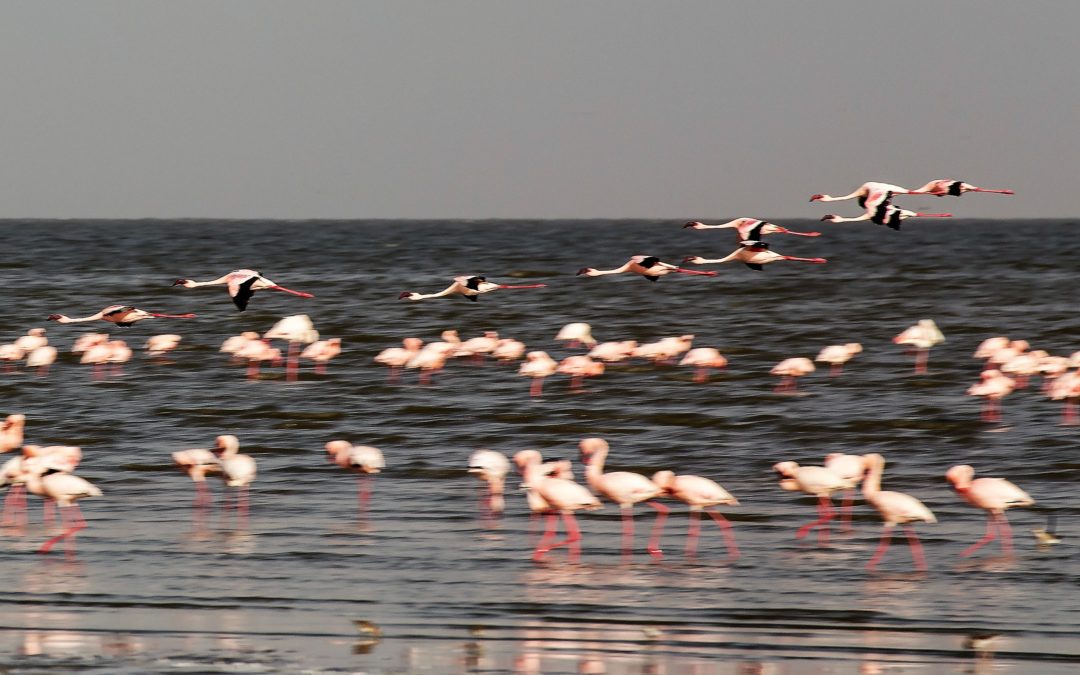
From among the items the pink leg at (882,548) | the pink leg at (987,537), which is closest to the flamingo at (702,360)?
the pink leg at (987,537)

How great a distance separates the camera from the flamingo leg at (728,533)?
40.9ft

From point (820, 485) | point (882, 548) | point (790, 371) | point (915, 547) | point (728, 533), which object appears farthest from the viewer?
point (790, 371)

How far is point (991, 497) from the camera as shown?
1286 centimetres

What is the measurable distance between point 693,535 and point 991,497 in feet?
7.10

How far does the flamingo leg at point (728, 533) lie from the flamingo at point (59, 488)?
4614 millimetres

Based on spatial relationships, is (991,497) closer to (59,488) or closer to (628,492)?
(628,492)

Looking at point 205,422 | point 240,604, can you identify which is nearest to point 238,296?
point 205,422

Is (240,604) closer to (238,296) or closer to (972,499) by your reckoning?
(972,499)

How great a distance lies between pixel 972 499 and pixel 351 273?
4052 cm

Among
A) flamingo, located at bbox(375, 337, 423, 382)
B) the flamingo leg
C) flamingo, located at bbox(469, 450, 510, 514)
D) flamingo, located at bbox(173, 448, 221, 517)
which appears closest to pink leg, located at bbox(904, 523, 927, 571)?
the flamingo leg

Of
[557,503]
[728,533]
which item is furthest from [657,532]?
[557,503]

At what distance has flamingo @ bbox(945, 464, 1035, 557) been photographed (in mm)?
12836

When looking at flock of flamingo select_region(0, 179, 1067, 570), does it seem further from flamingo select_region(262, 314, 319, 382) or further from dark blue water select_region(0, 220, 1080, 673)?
flamingo select_region(262, 314, 319, 382)
